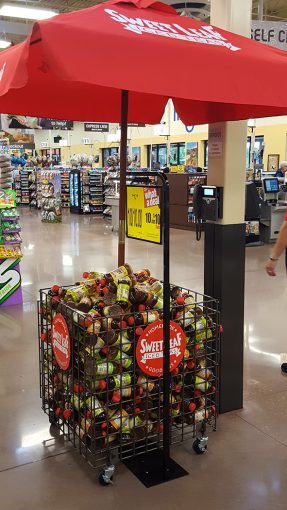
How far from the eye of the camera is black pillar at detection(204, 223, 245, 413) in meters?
2.96

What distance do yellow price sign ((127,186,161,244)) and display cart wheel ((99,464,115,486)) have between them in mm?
1119

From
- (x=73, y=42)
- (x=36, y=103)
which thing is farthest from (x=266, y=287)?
(x=73, y=42)

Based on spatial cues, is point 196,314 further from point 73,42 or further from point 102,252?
point 102,252

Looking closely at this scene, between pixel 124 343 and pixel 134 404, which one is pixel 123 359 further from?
pixel 134 404

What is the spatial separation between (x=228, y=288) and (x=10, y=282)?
341cm

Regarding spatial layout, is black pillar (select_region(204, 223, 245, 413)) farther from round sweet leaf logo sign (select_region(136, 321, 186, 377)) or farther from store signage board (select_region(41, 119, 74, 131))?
store signage board (select_region(41, 119, 74, 131))

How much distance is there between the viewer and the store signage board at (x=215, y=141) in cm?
288

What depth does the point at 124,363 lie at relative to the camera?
2.45 meters

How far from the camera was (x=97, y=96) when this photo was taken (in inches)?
129

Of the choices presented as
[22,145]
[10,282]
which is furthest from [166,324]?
[22,145]

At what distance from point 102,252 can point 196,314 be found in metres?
6.98

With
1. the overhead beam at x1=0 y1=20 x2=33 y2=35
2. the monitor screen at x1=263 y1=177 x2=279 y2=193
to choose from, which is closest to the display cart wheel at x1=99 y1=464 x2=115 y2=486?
the monitor screen at x1=263 y1=177 x2=279 y2=193

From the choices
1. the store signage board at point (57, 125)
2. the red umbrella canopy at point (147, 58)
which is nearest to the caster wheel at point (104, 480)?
the red umbrella canopy at point (147, 58)

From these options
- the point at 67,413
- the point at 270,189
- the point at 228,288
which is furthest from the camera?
the point at 270,189
